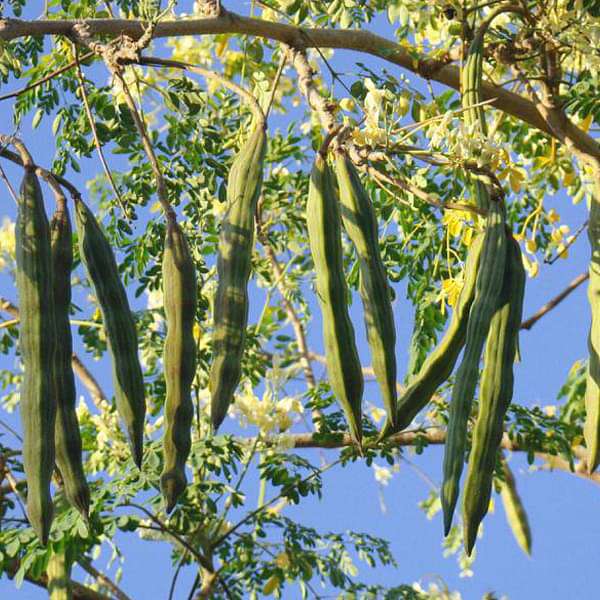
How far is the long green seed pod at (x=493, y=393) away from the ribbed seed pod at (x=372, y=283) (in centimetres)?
16

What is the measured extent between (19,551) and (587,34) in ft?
8.28

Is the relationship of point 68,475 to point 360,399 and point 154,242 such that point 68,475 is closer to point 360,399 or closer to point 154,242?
point 360,399

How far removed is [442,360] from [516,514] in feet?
14.8

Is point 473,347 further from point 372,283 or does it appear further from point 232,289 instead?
point 232,289

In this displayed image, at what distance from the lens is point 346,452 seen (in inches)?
205

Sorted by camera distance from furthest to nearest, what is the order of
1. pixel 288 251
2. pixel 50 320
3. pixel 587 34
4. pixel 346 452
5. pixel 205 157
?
pixel 288 251 → pixel 346 452 → pixel 205 157 → pixel 587 34 → pixel 50 320

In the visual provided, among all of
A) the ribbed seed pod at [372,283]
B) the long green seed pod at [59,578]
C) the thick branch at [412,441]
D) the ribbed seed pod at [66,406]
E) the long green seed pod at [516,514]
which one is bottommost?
the ribbed seed pod at [66,406]

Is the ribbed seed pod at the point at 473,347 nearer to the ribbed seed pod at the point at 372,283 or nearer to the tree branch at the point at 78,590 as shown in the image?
the ribbed seed pod at the point at 372,283

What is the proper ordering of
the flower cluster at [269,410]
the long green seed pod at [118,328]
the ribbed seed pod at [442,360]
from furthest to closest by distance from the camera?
the flower cluster at [269,410], the ribbed seed pod at [442,360], the long green seed pod at [118,328]

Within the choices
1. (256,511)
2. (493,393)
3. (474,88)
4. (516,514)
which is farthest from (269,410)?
(493,393)

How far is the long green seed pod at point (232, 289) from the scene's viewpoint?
7.71 ft

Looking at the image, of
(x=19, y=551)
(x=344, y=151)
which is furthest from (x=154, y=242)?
(x=344, y=151)

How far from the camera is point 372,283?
8.23ft

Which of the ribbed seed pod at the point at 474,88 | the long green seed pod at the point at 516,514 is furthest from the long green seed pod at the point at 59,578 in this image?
the long green seed pod at the point at 516,514
